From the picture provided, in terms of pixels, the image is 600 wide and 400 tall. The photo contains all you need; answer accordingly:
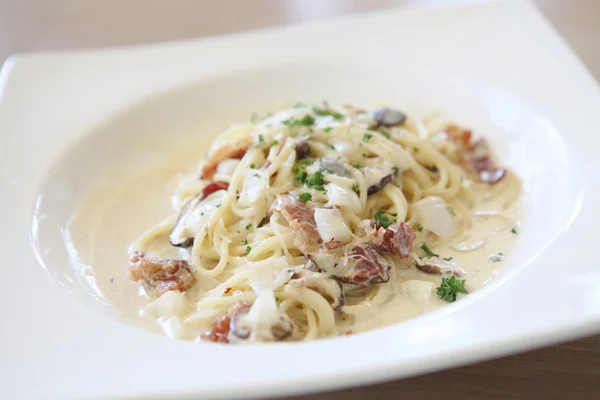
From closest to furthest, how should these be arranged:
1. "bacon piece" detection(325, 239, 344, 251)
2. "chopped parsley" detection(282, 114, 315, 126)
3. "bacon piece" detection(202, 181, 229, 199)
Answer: "bacon piece" detection(325, 239, 344, 251) → "bacon piece" detection(202, 181, 229, 199) → "chopped parsley" detection(282, 114, 315, 126)

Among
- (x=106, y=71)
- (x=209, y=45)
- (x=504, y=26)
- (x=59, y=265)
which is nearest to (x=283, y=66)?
(x=209, y=45)

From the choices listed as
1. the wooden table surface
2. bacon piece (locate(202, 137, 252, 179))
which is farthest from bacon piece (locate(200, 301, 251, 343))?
→ the wooden table surface

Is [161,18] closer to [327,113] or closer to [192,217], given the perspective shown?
[327,113]

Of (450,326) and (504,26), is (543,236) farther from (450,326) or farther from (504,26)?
(504,26)

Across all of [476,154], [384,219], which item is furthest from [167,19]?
[384,219]

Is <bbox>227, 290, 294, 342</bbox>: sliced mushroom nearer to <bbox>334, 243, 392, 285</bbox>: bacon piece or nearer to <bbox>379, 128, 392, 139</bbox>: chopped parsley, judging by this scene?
<bbox>334, 243, 392, 285</bbox>: bacon piece
